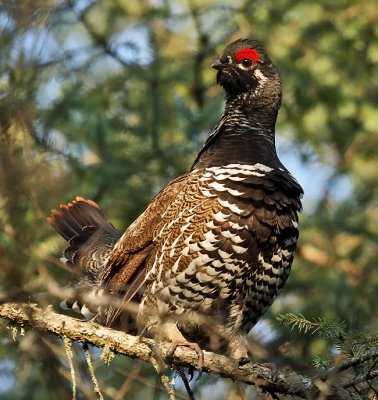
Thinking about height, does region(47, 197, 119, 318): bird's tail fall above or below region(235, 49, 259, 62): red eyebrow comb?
below

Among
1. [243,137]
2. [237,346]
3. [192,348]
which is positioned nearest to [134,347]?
[192,348]

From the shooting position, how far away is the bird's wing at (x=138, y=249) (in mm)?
4109

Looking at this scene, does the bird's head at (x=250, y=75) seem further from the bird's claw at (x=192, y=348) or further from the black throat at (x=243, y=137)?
the bird's claw at (x=192, y=348)

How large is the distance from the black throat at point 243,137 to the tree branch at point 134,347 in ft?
4.91

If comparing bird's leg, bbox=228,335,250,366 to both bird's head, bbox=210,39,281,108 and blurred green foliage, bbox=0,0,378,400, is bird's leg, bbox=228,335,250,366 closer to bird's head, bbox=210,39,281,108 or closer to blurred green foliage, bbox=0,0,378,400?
blurred green foliage, bbox=0,0,378,400

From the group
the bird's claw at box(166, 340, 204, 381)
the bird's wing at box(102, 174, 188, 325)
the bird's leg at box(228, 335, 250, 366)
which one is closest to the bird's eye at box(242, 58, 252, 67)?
the bird's wing at box(102, 174, 188, 325)

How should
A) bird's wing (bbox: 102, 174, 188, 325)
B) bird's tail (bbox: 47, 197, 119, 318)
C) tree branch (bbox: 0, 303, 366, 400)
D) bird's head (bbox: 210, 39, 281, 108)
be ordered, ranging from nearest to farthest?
tree branch (bbox: 0, 303, 366, 400) → bird's wing (bbox: 102, 174, 188, 325) → bird's head (bbox: 210, 39, 281, 108) → bird's tail (bbox: 47, 197, 119, 318)

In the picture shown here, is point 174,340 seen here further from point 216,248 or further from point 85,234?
point 85,234

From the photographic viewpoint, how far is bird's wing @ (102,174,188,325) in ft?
13.5

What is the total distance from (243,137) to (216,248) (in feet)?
3.66

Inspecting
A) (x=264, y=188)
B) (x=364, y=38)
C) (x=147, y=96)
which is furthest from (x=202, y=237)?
(x=364, y=38)

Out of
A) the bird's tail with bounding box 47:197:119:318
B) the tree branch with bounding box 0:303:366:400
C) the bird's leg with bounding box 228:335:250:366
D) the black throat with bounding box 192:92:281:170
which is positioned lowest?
the tree branch with bounding box 0:303:366:400

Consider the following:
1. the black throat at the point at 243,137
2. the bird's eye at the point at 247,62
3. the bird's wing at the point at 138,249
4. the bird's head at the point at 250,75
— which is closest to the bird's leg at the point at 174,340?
the bird's wing at the point at 138,249

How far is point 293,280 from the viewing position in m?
6.59
